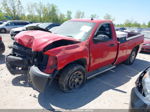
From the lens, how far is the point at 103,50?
4.13 m

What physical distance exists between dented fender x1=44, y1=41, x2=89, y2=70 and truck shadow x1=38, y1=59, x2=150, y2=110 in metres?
0.86

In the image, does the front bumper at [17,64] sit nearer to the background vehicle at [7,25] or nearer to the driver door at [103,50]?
the driver door at [103,50]

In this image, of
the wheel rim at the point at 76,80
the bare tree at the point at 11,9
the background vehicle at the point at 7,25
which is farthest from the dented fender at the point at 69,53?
the bare tree at the point at 11,9

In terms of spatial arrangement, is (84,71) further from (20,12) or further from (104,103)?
(20,12)

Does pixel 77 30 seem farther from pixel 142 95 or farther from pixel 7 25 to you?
pixel 7 25

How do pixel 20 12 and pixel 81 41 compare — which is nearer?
pixel 81 41

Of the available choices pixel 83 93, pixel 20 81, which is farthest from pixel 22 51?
pixel 83 93

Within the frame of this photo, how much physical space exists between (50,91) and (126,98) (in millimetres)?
2014

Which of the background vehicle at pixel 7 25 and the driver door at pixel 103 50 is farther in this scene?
the background vehicle at pixel 7 25

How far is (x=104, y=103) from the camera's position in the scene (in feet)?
10.6

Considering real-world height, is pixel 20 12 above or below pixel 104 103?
above

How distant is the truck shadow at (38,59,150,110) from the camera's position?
3152 millimetres

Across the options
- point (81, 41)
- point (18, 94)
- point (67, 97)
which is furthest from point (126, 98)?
point (18, 94)

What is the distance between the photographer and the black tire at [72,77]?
3312mm
